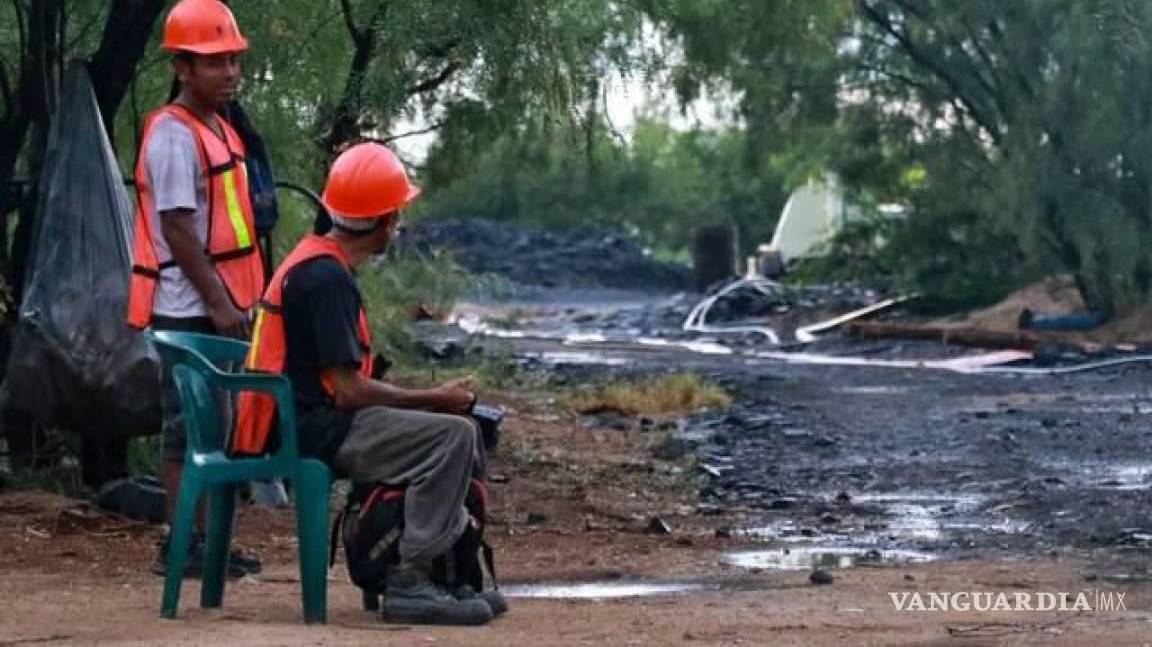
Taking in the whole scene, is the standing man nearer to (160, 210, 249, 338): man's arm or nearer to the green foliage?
(160, 210, 249, 338): man's arm

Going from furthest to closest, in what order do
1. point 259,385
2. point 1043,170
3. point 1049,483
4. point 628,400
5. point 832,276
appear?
point 832,276, point 1043,170, point 628,400, point 1049,483, point 259,385

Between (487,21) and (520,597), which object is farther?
(487,21)

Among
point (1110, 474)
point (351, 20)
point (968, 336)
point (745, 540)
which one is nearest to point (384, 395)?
point (745, 540)

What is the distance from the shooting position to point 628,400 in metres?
19.0

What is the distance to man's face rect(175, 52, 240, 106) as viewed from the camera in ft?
28.6

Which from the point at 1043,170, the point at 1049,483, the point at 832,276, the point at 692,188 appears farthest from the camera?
the point at 692,188

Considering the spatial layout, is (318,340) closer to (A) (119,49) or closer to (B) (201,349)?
(B) (201,349)

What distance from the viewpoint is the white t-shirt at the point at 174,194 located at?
859 centimetres

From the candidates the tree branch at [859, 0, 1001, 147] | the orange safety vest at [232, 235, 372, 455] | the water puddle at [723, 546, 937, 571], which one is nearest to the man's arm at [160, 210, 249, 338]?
the orange safety vest at [232, 235, 372, 455]

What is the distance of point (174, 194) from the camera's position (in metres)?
8.57

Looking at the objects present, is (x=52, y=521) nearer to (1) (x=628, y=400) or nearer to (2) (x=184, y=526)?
(2) (x=184, y=526)

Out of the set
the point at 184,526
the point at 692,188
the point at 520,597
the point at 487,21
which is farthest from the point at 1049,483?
the point at 692,188

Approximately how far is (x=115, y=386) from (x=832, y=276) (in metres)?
29.6

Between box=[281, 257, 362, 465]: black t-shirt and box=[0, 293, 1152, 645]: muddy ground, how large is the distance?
58 cm
